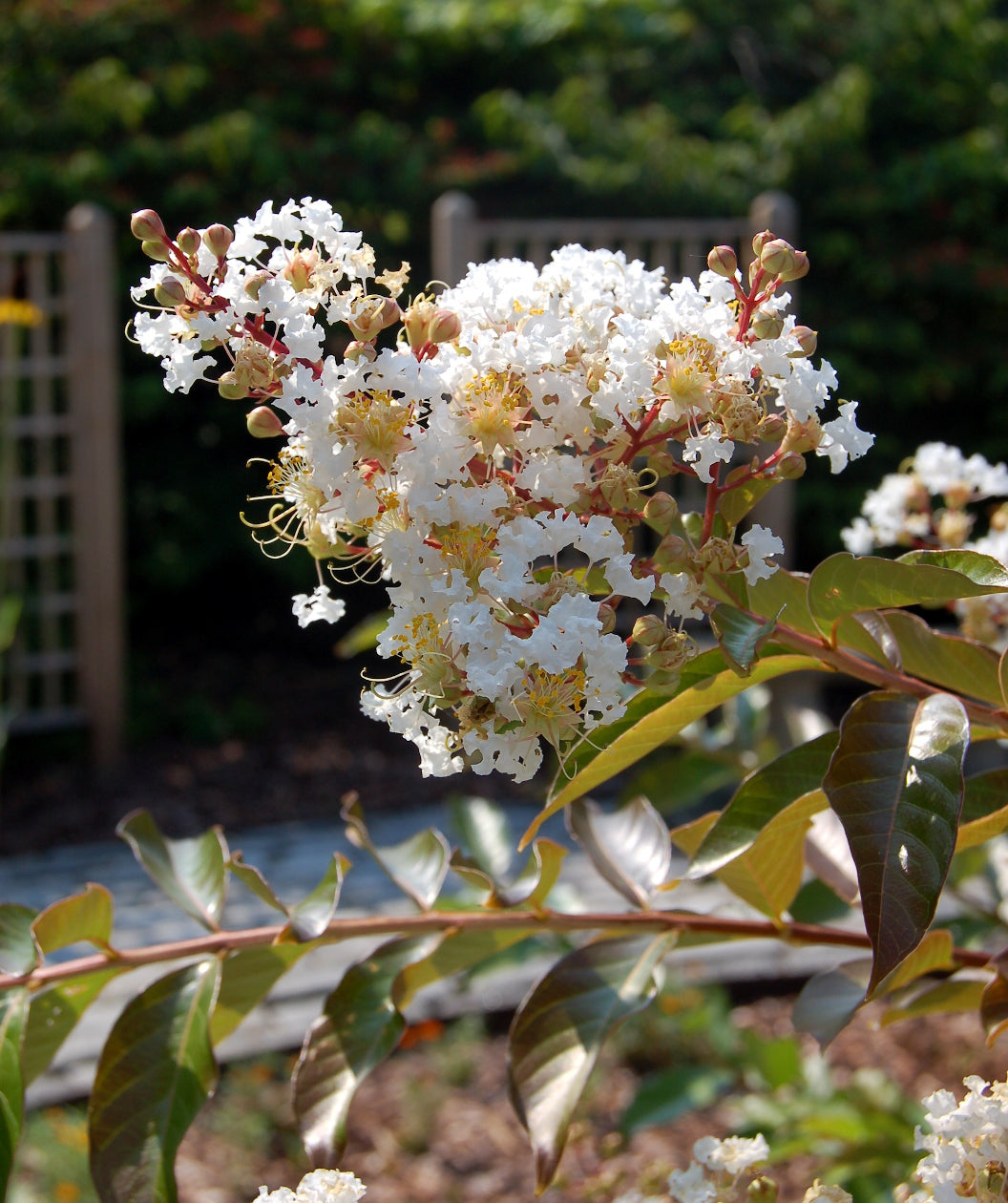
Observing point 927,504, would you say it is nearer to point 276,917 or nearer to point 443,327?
point 443,327

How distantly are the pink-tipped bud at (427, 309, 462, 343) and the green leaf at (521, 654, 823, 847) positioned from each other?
21 centimetres

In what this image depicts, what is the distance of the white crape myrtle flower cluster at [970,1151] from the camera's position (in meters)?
0.60

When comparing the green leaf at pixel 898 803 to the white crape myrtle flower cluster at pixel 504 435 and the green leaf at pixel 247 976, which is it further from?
the green leaf at pixel 247 976

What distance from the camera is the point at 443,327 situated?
57 centimetres

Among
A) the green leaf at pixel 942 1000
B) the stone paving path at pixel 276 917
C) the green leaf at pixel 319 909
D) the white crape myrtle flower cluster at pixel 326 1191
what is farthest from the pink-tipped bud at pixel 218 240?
the stone paving path at pixel 276 917

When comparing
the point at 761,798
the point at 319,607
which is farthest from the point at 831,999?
the point at 319,607

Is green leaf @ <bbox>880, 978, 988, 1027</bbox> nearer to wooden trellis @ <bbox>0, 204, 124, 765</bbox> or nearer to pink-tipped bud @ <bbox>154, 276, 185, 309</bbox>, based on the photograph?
pink-tipped bud @ <bbox>154, 276, 185, 309</bbox>

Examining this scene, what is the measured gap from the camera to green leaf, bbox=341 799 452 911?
2.78 ft

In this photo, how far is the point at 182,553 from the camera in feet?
15.8

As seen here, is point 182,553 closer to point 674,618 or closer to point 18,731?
point 18,731

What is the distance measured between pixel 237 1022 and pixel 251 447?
14.9 ft

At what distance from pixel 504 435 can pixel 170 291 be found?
0.55 feet

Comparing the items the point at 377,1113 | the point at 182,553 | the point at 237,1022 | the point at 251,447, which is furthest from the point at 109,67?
the point at 237,1022

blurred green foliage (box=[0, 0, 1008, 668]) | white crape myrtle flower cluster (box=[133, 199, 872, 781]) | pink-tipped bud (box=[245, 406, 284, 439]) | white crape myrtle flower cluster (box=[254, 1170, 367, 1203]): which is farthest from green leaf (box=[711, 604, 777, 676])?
blurred green foliage (box=[0, 0, 1008, 668])
